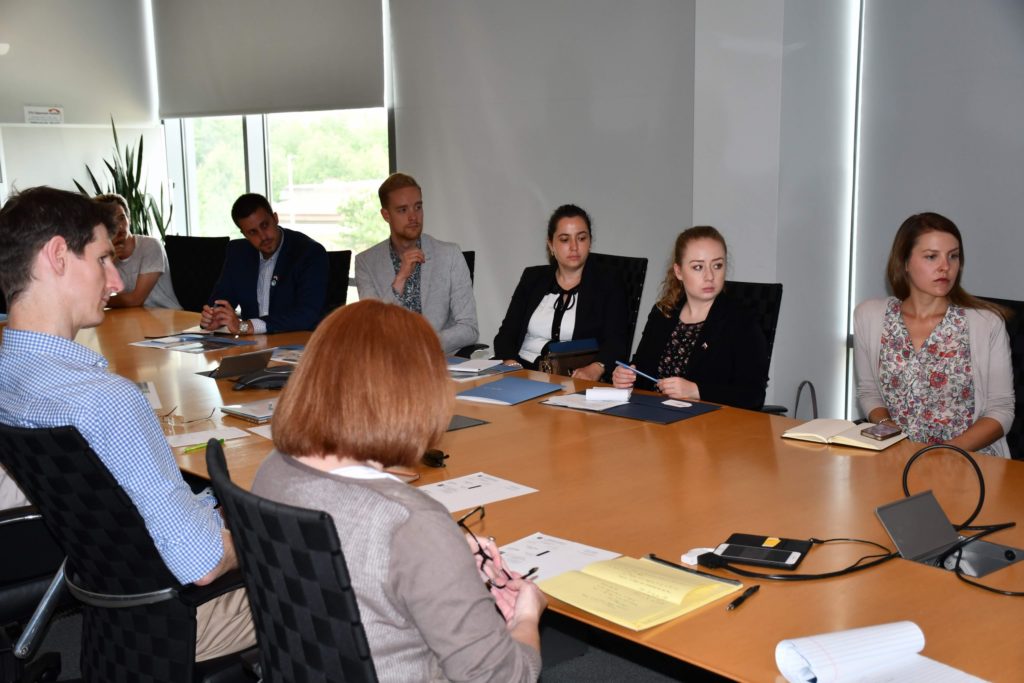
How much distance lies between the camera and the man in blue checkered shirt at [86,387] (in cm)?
182

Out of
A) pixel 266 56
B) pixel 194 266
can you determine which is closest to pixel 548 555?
pixel 194 266

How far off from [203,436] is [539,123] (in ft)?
12.0

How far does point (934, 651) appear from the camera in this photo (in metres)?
1.44

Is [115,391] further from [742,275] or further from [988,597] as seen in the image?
[742,275]

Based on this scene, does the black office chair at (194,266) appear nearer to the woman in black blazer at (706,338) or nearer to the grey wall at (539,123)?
the grey wall at (539,123)

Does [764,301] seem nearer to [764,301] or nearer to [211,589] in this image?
[764,301]

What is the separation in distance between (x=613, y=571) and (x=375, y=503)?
57cm

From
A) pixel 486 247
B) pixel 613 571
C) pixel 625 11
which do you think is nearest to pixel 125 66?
pixel 486 247

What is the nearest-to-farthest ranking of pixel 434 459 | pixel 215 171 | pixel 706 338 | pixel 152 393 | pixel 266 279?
1. pixel 434 459
2. pixel 152 393
3. pixel 706 338
4. pixel 266 279
5. pixel 215 171

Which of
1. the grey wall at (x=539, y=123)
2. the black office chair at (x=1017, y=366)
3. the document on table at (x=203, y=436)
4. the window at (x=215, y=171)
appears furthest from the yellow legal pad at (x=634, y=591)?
the window at (x=215, y=171)

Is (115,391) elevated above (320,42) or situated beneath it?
situated beneath

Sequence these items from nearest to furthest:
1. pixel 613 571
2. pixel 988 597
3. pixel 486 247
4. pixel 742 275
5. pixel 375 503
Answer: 1. pixel 375 503
2. pixel 988 597
3. pixel 613 571
4. pixel 742 275
5. pixel 486 247

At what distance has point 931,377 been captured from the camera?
10.1ft

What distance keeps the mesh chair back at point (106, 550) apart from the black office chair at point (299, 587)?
0.47 m
